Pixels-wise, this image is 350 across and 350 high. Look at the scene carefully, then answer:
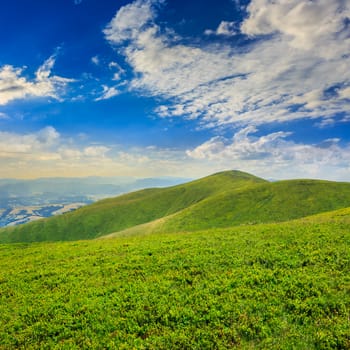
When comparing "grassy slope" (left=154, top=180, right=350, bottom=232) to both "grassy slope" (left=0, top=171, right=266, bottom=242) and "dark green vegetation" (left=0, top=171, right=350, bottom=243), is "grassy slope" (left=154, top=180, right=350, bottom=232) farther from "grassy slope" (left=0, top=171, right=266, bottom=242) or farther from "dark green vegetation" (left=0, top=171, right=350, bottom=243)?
"grassy slope" (left=0, top=171, right=266, bottom=242)

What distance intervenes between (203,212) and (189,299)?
92.0 m

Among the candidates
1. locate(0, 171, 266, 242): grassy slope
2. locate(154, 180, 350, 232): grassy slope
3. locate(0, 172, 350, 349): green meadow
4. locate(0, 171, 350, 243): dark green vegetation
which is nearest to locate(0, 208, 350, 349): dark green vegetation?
locate(0, 172, 350, 349): green meadow

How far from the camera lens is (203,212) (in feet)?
341

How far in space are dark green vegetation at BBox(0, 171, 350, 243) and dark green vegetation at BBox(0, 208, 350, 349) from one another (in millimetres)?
66805

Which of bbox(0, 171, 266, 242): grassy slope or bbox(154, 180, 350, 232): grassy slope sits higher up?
bbox(154, 180, 350, 232): grassy slope

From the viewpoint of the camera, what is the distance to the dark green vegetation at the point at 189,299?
10.3m

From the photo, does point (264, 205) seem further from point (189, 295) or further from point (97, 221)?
point (97, 221)

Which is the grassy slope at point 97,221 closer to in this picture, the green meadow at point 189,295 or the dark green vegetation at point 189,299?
the green meadow at point 189,295

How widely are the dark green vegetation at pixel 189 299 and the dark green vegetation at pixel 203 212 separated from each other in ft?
219

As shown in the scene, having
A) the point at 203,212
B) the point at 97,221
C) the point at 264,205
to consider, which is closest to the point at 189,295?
the point at 203,212

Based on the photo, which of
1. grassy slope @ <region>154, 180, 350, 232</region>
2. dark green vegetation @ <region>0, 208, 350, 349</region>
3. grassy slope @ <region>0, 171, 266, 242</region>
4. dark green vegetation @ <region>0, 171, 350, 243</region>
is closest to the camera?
dark green vegetation @ <region>0, 208, 350, 349</region>

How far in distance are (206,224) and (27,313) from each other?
8088 centimetres

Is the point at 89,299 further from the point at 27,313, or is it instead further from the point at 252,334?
the point at 252,334

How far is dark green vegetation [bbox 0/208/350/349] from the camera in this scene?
33.8 feet
